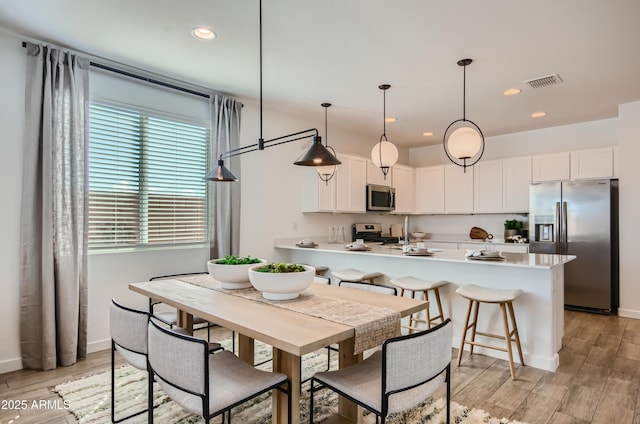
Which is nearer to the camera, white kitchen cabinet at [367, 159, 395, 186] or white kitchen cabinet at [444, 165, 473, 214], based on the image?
white kitchen cabinet at [367, 159, 395, 186]

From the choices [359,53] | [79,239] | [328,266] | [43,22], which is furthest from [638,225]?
[43,22]

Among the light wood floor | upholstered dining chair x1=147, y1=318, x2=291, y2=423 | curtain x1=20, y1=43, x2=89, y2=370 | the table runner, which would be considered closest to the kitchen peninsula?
the light wood floor

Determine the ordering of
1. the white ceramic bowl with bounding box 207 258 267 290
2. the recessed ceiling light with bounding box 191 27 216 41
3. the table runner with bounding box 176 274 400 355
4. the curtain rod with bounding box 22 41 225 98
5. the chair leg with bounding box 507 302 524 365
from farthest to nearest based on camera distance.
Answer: the curtain rod with bounding box 22 41 225 98 → the chair leg with bounding box 507 302 524 365 → the recessed ceiling light with bounding box 191 27 216 41 → the white ceramic bowl with bounding box 207 258 267 290 → the table runner with bounding box 176 274 400 355

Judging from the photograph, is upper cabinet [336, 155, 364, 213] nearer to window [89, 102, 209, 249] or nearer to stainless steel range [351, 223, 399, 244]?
stainless steel range [351, 223, 399, 244]

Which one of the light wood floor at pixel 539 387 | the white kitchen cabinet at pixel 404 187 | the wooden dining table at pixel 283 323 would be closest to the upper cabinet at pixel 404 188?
the white kitchen cabinet at pixel 404 187

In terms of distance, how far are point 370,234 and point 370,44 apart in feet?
11.8

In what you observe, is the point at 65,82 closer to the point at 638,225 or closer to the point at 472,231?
the point at 472,231

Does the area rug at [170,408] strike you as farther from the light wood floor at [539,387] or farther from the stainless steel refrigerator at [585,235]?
the stainless steel refrigerator at [585,235]

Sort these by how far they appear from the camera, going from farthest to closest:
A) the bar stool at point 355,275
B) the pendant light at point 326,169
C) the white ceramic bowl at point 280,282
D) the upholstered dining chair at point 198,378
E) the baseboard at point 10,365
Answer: the pendant light at point 326,169
the bar stool at point 355,275
the baseboard at point 10,365
the white ceramic bowl at point 280,282
the upholstered dining chair at point 198,378

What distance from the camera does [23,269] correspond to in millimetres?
2854

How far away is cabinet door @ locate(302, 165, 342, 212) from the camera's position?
16.3 feet

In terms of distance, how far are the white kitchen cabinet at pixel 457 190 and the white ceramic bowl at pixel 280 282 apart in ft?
15.3

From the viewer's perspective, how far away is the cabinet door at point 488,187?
5719 mm

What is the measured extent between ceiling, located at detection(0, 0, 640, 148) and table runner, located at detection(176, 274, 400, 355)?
1879mm
